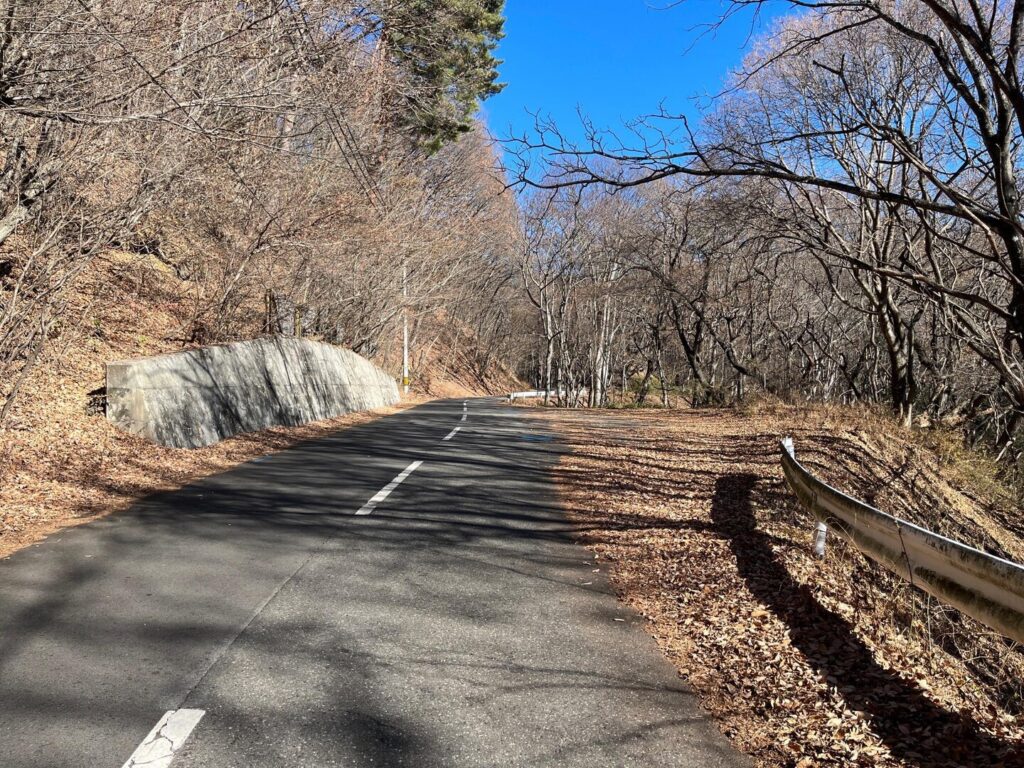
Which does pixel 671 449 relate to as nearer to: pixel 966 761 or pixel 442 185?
pixel 966 761

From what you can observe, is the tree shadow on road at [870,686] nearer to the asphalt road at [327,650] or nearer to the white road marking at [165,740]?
the asphalt road at [327,650]

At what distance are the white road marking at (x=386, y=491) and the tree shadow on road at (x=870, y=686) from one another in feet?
13.0

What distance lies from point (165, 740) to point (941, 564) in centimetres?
413

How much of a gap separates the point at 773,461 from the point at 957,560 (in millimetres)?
9029

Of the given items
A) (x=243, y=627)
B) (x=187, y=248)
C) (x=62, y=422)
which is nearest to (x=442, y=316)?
(x=187, y=248)

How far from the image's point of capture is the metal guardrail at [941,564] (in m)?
3.44

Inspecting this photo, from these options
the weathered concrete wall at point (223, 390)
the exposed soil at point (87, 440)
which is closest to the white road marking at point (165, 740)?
the exposed soil at point (87, 440)

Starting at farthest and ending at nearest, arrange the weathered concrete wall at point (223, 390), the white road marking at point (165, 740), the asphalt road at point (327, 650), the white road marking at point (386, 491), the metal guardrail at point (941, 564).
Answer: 1. the weathered concrete wall at point (223, 390)
2. the white road marking at point (386, 491)
3. the metal guardrail at point (941, 564)
4. the asphalt road at point (327, 650)
5. the white road marking at point (165, 740)

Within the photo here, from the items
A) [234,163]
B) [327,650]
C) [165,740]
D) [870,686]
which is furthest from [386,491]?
[234,163]

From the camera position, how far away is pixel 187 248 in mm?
18188

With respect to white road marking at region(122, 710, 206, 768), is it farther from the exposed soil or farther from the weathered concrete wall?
the weathered concrete wall

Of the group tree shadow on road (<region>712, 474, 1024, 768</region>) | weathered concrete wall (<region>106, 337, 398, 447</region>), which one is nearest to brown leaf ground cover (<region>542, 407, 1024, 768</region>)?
tree shadow on road (<region>712, 474, 1024, 768</region>)

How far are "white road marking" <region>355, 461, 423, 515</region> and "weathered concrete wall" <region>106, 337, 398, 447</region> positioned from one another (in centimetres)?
387

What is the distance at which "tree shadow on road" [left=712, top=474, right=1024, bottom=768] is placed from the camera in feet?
10.8
